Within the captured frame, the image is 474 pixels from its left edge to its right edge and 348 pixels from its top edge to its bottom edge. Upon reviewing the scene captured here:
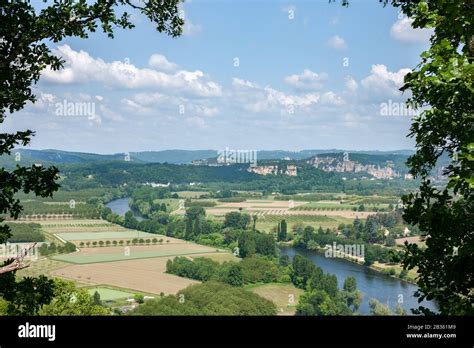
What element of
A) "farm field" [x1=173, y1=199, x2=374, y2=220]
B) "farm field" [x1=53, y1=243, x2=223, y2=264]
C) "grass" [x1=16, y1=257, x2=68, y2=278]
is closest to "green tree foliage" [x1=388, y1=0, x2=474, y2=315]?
"grass" [x1=16, y1=257, x2=68, y2=278]

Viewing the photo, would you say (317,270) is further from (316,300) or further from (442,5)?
(442,5)

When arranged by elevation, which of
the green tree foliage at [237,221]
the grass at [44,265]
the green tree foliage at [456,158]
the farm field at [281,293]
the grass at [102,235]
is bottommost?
the farm field at [281,293]

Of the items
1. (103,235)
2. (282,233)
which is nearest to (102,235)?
(103,235)

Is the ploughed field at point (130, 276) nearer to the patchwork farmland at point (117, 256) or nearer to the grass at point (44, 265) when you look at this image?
the patchwork farmland at point (117, 256)

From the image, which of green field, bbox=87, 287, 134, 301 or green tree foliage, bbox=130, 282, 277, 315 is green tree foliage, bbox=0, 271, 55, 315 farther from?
green field, bbox=87, 287, 134, 301

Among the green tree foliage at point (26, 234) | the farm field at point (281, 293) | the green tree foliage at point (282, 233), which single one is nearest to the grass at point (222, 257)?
the farm field at point (281, 293)

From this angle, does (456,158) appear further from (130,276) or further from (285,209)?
(285,209)
